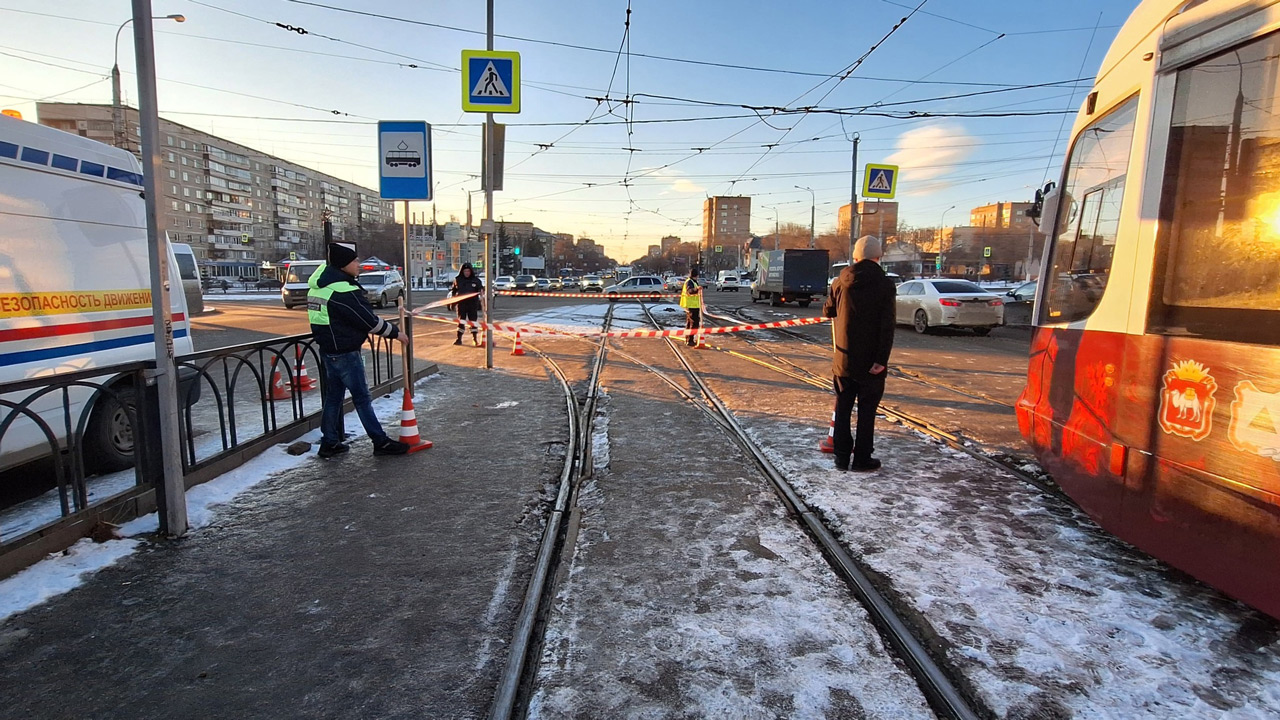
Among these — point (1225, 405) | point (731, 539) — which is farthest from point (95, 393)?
point (1225, 405)

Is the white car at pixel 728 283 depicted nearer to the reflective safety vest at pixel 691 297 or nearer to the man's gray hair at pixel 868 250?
the reflective safety vest at pixel 691 297

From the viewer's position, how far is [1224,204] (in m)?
2.91

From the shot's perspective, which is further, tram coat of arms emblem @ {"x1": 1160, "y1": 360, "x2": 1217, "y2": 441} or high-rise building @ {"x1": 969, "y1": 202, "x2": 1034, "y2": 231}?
high-rise building @ {"x1": 969, "y1": 202, "x2": 1034, "y2": 231}

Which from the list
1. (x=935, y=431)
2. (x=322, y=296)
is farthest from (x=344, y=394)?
(x=935, y=431)

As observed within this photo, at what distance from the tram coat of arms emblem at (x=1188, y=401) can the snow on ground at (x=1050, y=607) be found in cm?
88

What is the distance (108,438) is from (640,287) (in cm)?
3295

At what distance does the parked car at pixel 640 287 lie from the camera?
1414 inches

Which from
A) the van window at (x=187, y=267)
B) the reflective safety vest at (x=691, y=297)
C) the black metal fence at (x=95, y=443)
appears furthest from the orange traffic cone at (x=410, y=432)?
the van window at (x=187, y=267)

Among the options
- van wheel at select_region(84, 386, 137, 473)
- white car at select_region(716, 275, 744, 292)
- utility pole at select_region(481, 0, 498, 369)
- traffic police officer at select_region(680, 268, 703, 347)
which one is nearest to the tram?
van wheel at select_region(84, 386, 137, 473)

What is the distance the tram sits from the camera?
2666mm

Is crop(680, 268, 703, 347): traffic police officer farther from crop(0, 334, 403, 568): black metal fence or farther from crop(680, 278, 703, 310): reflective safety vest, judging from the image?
crop(0, 334, 403, 568): black metal fence

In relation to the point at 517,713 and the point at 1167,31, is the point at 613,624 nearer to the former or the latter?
the point at 517,713

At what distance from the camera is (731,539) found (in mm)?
3834

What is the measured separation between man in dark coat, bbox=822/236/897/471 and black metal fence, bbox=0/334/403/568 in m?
4.86
